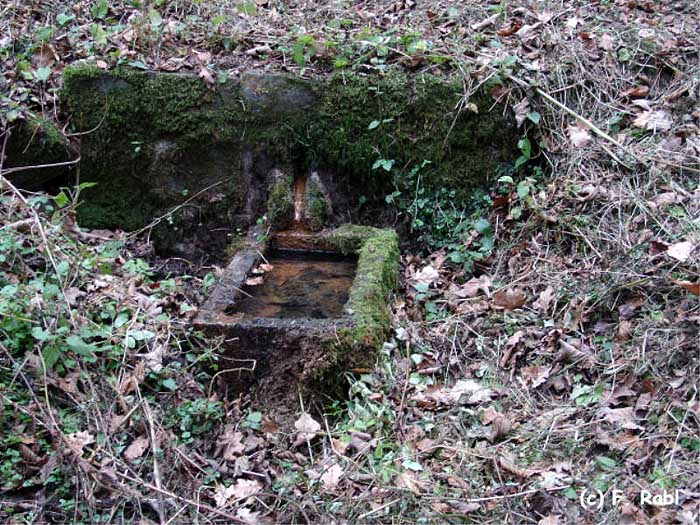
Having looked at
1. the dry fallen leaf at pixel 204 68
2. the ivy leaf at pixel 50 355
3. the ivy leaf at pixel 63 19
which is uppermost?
the ivy leaf at pixel 63 19

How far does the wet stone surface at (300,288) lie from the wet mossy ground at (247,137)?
52cm

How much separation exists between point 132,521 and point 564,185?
11.4 ft

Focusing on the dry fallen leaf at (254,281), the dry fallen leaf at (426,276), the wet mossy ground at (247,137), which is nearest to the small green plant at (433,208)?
the wet mossy ground at (247,137)

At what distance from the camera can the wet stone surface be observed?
4.36m

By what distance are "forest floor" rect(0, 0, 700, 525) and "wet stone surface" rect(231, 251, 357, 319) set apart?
38cm

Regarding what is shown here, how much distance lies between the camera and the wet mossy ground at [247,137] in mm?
5422

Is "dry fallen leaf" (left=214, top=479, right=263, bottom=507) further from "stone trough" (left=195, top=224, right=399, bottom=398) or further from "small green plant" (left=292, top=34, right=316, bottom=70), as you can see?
"small green plant" (left=292, top=34, right=316, bottom=70)


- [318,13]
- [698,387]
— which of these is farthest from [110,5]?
[698,387]

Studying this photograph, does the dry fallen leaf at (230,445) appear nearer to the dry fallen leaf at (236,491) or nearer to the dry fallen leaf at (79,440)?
the dry fallen leaf at (236,491)

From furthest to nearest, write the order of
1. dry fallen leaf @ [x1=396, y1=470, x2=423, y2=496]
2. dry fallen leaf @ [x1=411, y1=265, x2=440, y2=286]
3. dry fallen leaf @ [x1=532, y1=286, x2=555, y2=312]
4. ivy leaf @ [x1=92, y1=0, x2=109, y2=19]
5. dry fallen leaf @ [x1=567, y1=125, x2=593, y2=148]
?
ivy leaf @ [x1=92, y1=0, x2=109, y2=19] < dry fallen leaf @ [x1=567, y1=125, x2=593, y2=148] < dry fallen leaf @ [x1=411, y1=265, x2=440, y2=286] < dry fallen leaf @ [x1=532, y1=286, x2=555, y2=312] < dry fallen leaf @ [x1=396, y1=470, x2=423, y2=496]

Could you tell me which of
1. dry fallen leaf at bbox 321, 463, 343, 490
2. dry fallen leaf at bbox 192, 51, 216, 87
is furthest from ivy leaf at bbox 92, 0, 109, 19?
dry fallen leaf at bbox 321, 463, 343, 490

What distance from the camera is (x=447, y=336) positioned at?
14.2 feet

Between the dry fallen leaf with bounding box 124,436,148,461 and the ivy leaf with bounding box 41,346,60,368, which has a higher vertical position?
the ivy leaf with bounding box 41,346,60,368

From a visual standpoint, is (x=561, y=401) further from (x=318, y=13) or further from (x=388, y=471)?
(x=318, y=13)
